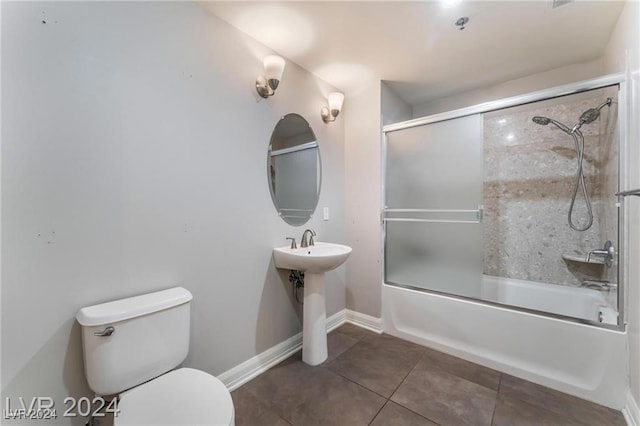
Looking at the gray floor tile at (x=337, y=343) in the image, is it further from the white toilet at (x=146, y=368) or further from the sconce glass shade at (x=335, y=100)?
the sconce glass shade at (x=335, y=100)

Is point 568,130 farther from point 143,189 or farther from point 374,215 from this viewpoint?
point 143,189

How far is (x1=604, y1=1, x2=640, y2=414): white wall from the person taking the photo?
132 centimetres

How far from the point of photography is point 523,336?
67.2 inches

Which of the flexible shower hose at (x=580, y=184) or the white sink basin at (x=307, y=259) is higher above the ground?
the flexible shower hose at (x=580, y=184)

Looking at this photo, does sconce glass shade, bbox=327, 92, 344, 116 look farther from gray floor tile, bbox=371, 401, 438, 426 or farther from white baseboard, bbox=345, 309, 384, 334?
gray floor tile, bbox=371, 401, 438, 426

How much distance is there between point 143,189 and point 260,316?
1.12 m

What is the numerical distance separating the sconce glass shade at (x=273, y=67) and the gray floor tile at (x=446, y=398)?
223 cm

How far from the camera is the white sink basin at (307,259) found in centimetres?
168

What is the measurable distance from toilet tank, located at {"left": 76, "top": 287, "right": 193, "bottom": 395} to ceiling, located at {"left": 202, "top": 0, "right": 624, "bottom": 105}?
5.54ft

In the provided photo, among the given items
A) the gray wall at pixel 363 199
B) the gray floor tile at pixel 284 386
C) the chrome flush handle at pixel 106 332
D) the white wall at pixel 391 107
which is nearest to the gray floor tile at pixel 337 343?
the gray floor tile at pixel 284 386

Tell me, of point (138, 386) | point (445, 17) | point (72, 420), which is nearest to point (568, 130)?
point (445, 17)

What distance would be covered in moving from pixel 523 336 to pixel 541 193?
1.35m

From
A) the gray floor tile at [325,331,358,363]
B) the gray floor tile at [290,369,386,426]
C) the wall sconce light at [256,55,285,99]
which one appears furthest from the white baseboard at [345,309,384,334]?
the wall sconce light at [256,55,285,99]

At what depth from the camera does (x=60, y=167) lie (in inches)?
40.6
